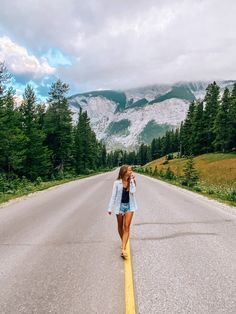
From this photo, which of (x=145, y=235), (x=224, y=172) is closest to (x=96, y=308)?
(x=145, y=235)

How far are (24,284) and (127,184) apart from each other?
9.54ft

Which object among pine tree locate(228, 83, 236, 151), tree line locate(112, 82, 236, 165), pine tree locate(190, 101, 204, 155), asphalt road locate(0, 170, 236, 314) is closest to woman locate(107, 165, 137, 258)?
asphalt road locate(0, 170, 236, 314)

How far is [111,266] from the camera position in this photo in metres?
6.12

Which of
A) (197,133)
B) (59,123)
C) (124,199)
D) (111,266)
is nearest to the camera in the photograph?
(111,266)

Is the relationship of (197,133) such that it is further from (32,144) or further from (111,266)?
(111,266)

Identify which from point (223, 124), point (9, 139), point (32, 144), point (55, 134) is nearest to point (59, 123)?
point (55, 134)

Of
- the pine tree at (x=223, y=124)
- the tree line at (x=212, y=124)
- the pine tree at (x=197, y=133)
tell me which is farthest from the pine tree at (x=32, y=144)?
the pine tree at (x=197, y=133)

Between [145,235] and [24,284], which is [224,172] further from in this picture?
[24,284]

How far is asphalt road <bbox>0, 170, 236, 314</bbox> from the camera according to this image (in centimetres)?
445

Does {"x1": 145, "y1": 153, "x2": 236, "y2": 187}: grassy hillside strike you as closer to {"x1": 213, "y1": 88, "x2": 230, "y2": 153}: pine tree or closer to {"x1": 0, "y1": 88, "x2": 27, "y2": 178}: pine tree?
{"x1": 213, "y1": 88, "x2": 230, "y2": 153}: pine tree

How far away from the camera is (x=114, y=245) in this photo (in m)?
7.75

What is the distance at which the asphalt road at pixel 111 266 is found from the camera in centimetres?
445

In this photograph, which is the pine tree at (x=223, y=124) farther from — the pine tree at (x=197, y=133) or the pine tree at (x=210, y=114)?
the pine tree at (x=197, y=133)

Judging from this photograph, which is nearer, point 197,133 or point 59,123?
point 59,123
